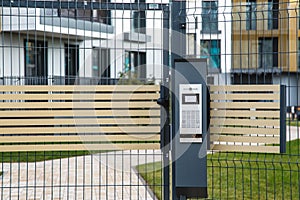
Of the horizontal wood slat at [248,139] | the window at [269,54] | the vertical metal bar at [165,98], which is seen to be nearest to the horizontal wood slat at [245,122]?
the horizontal wood slat at [248,139]

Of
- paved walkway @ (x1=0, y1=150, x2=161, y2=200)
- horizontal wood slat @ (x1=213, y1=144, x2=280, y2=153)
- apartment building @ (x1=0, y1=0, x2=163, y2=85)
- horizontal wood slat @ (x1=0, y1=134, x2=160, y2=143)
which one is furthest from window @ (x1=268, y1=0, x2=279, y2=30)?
paved walkway @ (x1=0, y1=150, x2=161, y2=200)

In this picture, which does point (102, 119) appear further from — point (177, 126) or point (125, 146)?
point (177, 126)

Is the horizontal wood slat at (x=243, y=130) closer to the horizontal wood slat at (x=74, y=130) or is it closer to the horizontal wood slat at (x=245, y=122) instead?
the horizontal wood slat at (x=245, y=122)

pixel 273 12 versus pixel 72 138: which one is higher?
pixel 273 12

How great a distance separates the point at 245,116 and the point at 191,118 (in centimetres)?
57

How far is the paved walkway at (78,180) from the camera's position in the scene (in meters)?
5.48

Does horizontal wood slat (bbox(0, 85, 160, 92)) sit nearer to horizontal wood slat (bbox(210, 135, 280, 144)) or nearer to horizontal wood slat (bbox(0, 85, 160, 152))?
horizontal wood slat (bbox(0, 85, 160, 152))

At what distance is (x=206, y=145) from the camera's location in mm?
4488

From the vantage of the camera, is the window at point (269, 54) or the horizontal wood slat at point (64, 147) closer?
the horizontal wood slat at point (64, 147)

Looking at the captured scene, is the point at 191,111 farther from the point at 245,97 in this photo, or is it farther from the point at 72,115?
the point at 72,115

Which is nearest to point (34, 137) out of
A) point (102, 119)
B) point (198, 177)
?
point (102, 119)

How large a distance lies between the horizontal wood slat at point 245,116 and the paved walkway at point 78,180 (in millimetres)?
835

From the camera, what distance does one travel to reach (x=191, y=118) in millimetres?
4426

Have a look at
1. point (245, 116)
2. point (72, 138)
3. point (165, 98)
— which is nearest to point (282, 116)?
point (245, 116)
